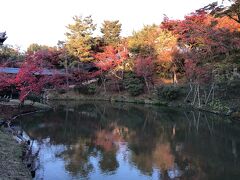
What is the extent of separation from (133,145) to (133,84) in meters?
24.1

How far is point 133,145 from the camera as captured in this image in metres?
18.8

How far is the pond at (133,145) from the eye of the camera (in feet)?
45.8

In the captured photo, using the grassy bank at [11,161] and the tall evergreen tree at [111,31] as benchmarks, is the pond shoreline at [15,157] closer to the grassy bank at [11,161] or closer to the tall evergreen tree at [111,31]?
the grassy bank at [11,161]

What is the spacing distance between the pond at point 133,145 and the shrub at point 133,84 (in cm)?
1077

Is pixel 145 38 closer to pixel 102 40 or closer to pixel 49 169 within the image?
pixel 102 40

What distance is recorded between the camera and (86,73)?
1828 inches

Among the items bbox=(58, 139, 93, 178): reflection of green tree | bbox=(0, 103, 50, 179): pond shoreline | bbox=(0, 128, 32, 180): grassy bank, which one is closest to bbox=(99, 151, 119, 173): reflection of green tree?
bbox=(58, 139, 93, 178): reflection of green tree

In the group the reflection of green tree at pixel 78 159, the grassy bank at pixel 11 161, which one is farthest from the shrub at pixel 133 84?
the grassy bank at pixel 11 161

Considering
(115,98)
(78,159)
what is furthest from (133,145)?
(115,98)

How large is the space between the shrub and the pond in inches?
424

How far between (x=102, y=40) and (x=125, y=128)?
2949 centimetres

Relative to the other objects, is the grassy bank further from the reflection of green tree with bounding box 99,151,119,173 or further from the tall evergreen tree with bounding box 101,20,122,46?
the tall evergreen tree with bounding box 101,20,122,46

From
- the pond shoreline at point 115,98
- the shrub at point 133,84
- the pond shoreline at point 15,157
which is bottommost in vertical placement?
the pond shoreline at point 15,157

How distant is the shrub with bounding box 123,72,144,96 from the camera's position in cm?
4247
